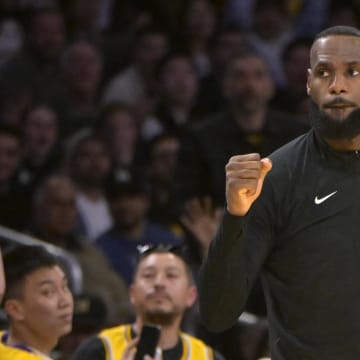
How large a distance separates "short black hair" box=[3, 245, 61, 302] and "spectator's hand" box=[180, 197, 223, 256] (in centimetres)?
172

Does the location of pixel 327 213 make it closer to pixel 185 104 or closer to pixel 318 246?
pixel 318 246

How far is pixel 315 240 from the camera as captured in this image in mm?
3381

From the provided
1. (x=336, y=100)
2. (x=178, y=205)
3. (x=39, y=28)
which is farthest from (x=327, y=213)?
(x=39, y=28)

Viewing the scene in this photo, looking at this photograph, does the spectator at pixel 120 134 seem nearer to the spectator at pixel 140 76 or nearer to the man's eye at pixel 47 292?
the spectator at pixel 140 76

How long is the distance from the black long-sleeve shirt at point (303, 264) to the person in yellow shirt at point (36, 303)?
4.42 feet

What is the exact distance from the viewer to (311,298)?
132 inches

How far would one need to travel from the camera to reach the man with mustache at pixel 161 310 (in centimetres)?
508

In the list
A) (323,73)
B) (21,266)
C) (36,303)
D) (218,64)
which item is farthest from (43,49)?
(323,73)

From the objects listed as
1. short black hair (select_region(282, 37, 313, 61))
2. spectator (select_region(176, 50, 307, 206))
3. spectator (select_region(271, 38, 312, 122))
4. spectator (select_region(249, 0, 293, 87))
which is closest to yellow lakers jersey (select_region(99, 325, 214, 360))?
spectator (select_region(176, 50, 307, 206))

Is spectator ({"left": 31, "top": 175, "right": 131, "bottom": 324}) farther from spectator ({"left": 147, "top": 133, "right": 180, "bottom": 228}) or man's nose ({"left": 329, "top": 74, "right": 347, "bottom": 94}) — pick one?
man's nose ({"left": 329, "top": 74, "right": 347, "bottom": 94})

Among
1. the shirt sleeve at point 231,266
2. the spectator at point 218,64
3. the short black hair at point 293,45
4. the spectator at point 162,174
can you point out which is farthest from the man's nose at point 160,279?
the short black hair at point 293,45

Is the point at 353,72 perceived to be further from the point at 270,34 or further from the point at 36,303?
the point at 270,34

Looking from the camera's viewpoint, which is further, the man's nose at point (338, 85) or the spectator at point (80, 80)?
the spectator at point (80, 80)

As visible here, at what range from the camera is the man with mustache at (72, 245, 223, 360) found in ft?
16.7
